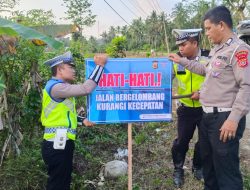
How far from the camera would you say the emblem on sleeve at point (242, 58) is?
3.10 meters

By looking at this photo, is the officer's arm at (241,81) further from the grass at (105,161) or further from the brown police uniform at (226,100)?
the grass at (105,161)

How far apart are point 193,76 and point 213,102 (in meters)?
0.90

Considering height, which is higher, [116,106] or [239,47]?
[239,47]

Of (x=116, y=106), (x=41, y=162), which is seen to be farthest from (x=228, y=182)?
(x=41, y=162)

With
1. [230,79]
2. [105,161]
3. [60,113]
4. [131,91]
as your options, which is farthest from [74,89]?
[105,161]

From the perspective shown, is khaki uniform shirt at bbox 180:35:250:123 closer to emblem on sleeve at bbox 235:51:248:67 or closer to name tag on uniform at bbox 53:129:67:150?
emblem on sleeve at bbox 235:51:248:67

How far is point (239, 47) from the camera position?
3.16 m

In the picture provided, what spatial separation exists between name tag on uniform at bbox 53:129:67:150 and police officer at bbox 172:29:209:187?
4.89 ft

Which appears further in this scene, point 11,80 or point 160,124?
point 160,124

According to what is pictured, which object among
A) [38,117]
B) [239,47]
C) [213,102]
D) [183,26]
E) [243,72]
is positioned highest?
[183,26]

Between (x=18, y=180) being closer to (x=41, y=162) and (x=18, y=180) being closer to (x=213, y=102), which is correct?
(x=41, y=162)

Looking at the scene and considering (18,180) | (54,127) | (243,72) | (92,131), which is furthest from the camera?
(92,131)

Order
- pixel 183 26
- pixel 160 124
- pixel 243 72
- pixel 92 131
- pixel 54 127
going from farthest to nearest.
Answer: pixel 183 26 → pixel 160 124 → pixel 92 131 → pixel 54 127 → pixel 243 72

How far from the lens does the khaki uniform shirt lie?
3109 mm
